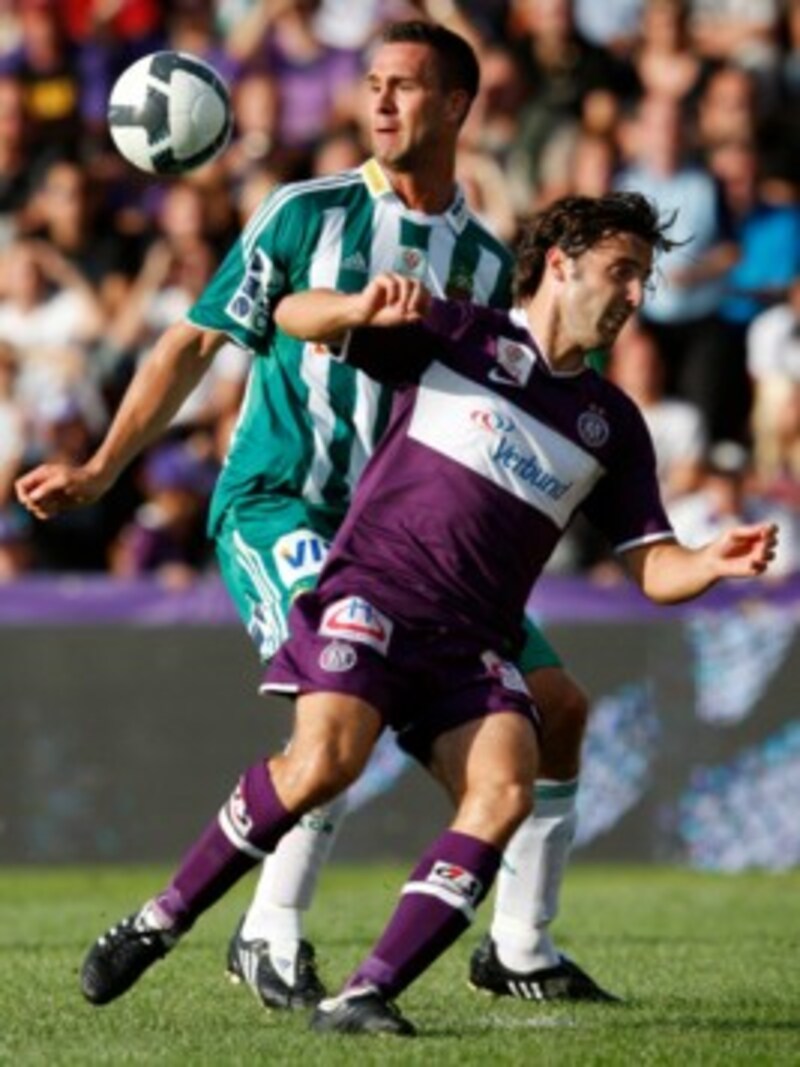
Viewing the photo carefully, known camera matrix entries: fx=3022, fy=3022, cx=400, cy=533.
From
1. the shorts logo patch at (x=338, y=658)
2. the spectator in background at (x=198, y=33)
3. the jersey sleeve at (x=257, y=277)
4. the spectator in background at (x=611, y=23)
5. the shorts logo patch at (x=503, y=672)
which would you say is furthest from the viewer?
the spectator in background at (x=198, y=33)

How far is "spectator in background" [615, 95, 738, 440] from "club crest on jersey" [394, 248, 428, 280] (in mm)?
7641

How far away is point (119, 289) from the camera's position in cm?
1731

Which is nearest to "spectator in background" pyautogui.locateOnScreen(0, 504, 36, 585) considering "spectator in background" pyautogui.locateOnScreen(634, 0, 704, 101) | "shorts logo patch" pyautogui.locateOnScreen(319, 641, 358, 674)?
"spectator in background" pyautogui.locateOnScreen(634, 0, 704, 101)

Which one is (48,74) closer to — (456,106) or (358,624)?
(456,106)

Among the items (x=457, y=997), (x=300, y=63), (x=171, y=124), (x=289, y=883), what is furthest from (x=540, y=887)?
(x=300, y=63)

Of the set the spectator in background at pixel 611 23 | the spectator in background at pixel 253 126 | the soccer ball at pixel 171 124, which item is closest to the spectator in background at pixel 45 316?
the spectator in background at pixel 253 126

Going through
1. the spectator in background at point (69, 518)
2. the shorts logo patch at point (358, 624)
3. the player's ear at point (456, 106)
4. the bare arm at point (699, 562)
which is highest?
the player's ear at point (456, 106)

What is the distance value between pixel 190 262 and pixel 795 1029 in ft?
32.4

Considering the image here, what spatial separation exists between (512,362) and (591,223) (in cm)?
41

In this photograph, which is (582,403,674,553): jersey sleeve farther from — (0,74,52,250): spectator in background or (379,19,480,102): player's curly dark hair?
(0,74,52,250): spectator in background

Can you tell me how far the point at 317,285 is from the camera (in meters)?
8.29

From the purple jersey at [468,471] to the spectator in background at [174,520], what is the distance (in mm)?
7834

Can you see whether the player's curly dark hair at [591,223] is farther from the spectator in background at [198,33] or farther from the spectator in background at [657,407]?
the spectator in background at [198,33]

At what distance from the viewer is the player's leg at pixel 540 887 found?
8344mm
